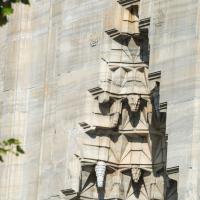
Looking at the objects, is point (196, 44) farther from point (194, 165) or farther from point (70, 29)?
point (70, 29)

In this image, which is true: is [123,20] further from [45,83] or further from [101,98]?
[45,83]

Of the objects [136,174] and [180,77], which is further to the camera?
[136,174]

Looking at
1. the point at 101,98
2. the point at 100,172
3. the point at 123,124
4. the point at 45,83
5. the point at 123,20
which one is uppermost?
the point at 123,20

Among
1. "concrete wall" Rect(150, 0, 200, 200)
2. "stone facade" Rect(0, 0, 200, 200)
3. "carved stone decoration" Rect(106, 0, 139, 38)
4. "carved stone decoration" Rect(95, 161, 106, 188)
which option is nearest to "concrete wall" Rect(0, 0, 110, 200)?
"stone facade" Rect(0, 0, 200, 200)

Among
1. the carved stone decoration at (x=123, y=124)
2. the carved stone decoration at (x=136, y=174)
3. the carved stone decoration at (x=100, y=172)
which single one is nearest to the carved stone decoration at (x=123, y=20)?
the carved stone decoration at (x=123, y=124)

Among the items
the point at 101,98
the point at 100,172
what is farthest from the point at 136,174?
the point at 101,98

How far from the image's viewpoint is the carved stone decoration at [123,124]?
3167 cm

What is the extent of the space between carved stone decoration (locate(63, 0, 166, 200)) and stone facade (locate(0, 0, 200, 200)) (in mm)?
18

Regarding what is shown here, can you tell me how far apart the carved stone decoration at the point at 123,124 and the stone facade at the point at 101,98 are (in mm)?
18

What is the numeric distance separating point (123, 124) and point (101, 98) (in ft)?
2.33

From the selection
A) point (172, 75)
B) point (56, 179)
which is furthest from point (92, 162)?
point (172, 75)

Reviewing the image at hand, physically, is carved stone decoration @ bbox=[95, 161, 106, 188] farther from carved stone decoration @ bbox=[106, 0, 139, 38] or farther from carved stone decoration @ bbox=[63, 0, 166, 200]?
carved stone decoration @ bbox=[106, 0, 139, 38]

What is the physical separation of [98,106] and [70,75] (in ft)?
3.80

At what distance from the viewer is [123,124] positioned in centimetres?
3192
